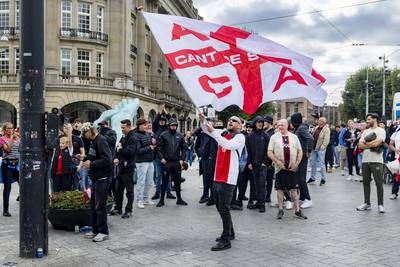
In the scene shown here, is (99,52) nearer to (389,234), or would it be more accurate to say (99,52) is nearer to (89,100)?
(89,100)

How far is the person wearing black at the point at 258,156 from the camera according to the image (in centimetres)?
996

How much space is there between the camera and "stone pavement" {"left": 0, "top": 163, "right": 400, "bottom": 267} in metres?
6.03

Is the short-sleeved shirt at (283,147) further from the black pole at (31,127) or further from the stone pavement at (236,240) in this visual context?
the black pole at (31,127)

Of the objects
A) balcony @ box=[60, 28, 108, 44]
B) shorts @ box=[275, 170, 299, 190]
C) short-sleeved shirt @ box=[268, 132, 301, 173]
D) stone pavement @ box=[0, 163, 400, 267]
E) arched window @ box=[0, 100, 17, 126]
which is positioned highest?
balcony @ box=[60, 28, 108, 44]

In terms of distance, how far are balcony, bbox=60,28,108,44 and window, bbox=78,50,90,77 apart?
1.21 meters

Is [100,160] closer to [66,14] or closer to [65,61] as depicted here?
[65,61]

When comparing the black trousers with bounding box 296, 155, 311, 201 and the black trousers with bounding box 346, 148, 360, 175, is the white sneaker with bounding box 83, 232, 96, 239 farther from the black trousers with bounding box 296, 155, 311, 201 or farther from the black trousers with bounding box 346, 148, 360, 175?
the black trousers with bounding box 346, 148, 360, 175

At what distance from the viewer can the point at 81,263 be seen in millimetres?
5906

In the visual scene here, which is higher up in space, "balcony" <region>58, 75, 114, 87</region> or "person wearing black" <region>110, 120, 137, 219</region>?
"balcony" <region>58, 75, 114, 87</region>

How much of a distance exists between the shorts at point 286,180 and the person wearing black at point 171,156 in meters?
2.54

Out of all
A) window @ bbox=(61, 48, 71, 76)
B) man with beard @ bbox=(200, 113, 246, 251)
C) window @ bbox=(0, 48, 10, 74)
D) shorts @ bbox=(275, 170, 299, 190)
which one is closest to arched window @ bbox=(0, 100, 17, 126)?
window @ bbox=(0, 48, 10, 74)

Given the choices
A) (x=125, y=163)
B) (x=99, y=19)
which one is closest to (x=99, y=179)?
(x=125, y=163)

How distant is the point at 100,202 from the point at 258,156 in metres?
4.12

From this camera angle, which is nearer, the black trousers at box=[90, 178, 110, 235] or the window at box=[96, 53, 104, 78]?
the black trousers at box=[90, 178, 110, 235]
